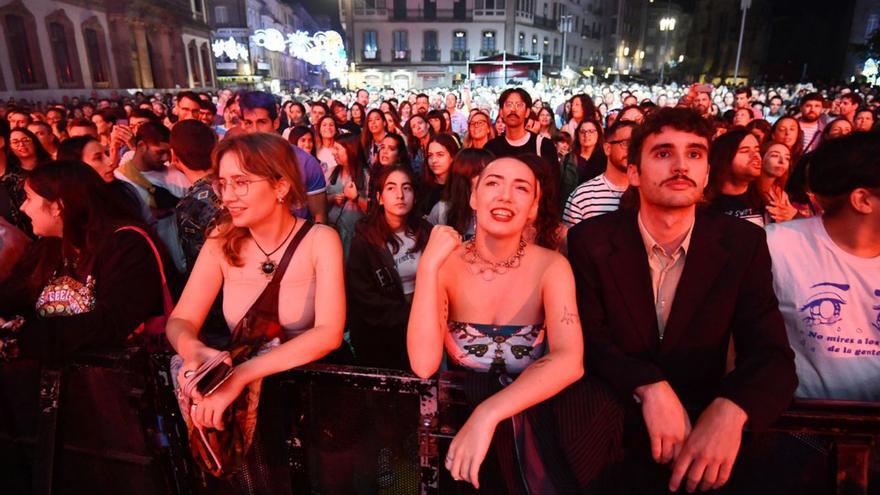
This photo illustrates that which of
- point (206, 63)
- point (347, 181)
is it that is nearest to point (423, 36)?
point (206, 63)

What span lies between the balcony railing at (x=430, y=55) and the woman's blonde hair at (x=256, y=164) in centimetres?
5697

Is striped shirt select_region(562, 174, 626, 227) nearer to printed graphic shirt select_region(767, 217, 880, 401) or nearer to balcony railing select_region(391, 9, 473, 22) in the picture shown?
printed graphic shirt select_region(767, 217, 880, 401)

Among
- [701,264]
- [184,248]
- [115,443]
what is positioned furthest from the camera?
[184,248]

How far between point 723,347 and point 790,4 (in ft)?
190

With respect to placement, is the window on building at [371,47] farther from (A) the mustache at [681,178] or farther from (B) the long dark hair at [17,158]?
(A) the mustache at [681,178]

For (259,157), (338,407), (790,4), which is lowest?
(338,407)

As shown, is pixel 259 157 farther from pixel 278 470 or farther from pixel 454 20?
pixel 454 20

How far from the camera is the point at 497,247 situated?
2217 millimetres

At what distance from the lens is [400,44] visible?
55188 mm

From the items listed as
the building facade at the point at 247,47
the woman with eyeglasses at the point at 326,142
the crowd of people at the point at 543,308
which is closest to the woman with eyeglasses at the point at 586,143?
the woman with eyeglasses at the point at 326,142

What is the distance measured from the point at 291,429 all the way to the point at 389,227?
6.03ft

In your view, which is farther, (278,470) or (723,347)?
(278,470)

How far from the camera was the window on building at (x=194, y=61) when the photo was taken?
3772 cm

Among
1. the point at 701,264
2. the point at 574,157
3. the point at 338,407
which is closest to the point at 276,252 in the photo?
the point at 338,407
